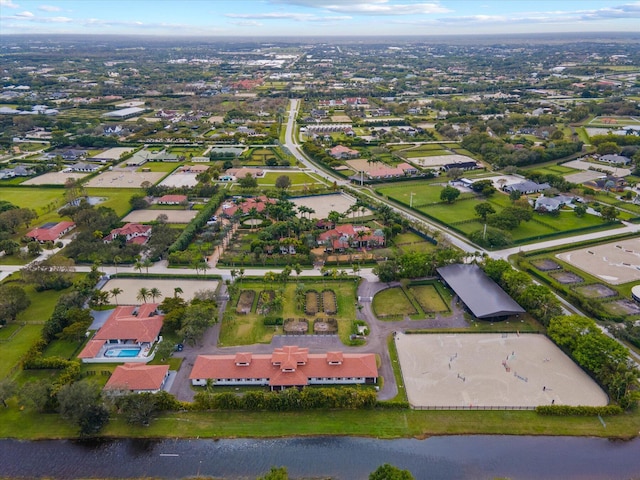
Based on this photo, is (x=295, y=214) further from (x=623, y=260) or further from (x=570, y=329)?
(x=623, y=260)

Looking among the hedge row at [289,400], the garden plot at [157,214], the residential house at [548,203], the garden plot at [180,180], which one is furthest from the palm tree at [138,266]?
the residential house at [548,203]

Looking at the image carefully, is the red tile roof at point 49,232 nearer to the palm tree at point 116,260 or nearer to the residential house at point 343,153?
the palm tree at point 116,260

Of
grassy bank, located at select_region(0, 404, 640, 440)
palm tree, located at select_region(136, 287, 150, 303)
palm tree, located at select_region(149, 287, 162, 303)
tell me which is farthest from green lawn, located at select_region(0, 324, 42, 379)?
palm tree, located at select_region(149, 287, 162, 303)

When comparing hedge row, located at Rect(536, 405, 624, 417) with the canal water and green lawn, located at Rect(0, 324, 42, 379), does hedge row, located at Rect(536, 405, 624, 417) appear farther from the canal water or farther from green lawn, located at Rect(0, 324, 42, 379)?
green lawn, located at Rect(0, 324, 42, 379)

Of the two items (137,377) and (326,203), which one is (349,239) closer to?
(326,203)

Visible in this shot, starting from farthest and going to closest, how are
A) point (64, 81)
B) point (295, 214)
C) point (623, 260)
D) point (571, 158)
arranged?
point (64, 81)
point (571, 158)
point (295, 214)
point (623, 260)

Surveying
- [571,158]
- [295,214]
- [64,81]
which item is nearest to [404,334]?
[295,214]
